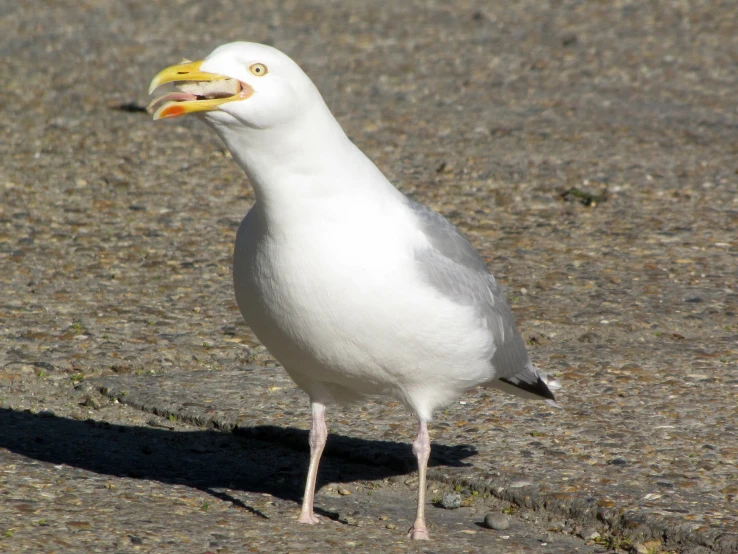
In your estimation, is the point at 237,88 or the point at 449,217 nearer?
the point at 237,88

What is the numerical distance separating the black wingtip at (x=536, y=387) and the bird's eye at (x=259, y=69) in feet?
5.17

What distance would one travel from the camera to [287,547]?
3639 millimetres

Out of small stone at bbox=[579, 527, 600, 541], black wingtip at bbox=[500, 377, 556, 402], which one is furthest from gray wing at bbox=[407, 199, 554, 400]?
small stone at bbox=[579, 527, 600, 541]

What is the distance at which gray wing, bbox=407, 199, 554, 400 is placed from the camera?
12.4 feet

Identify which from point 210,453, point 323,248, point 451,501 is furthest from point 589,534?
point 210,453

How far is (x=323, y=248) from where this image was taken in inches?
139

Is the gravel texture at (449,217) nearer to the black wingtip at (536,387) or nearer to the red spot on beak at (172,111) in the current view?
the black wingtip at (536,387)

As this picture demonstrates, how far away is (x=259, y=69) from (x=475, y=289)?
3.77 feet

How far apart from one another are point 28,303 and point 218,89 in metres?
2.80

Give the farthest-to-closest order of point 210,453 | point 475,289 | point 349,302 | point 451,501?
point 210,453, point 451,501, point 475,289, point 349,302

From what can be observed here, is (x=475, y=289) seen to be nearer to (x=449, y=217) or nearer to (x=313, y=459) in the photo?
(x=313, y=459)

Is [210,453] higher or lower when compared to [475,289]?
lower

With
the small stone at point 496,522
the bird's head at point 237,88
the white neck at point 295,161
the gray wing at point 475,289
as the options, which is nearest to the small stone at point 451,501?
the small stone at point 496,522

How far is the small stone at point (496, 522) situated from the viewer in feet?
12.7
